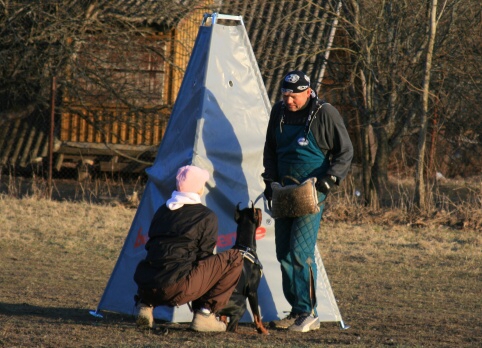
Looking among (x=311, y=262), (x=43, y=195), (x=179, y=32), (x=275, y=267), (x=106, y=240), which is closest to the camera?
(x=311, y=262)

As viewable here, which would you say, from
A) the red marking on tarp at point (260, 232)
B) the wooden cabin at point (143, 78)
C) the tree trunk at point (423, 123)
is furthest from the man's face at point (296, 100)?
the wooden cabin at point (143, 78)

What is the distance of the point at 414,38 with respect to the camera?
1326 cm

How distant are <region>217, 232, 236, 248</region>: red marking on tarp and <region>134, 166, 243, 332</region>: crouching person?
2.14 ft

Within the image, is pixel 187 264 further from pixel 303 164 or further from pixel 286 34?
pixel 286 34

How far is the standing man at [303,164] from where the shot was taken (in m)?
5.88

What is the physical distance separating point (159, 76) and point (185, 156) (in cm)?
1049

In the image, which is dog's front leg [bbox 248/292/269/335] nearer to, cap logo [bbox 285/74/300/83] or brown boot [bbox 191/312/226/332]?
brown boot [bbox 191/312/226/332]

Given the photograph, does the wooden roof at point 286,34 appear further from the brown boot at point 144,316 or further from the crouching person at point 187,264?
the brown boot at point 144,316

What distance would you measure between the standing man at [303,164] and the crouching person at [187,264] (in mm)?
497

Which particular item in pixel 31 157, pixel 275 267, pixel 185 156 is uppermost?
pixel 185 156

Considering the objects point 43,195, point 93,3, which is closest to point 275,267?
point 43,195

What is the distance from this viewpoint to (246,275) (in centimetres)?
580

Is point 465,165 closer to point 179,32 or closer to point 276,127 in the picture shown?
point 179,32

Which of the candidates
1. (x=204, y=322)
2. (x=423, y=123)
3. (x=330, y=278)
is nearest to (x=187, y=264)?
(x=204, y=322)
